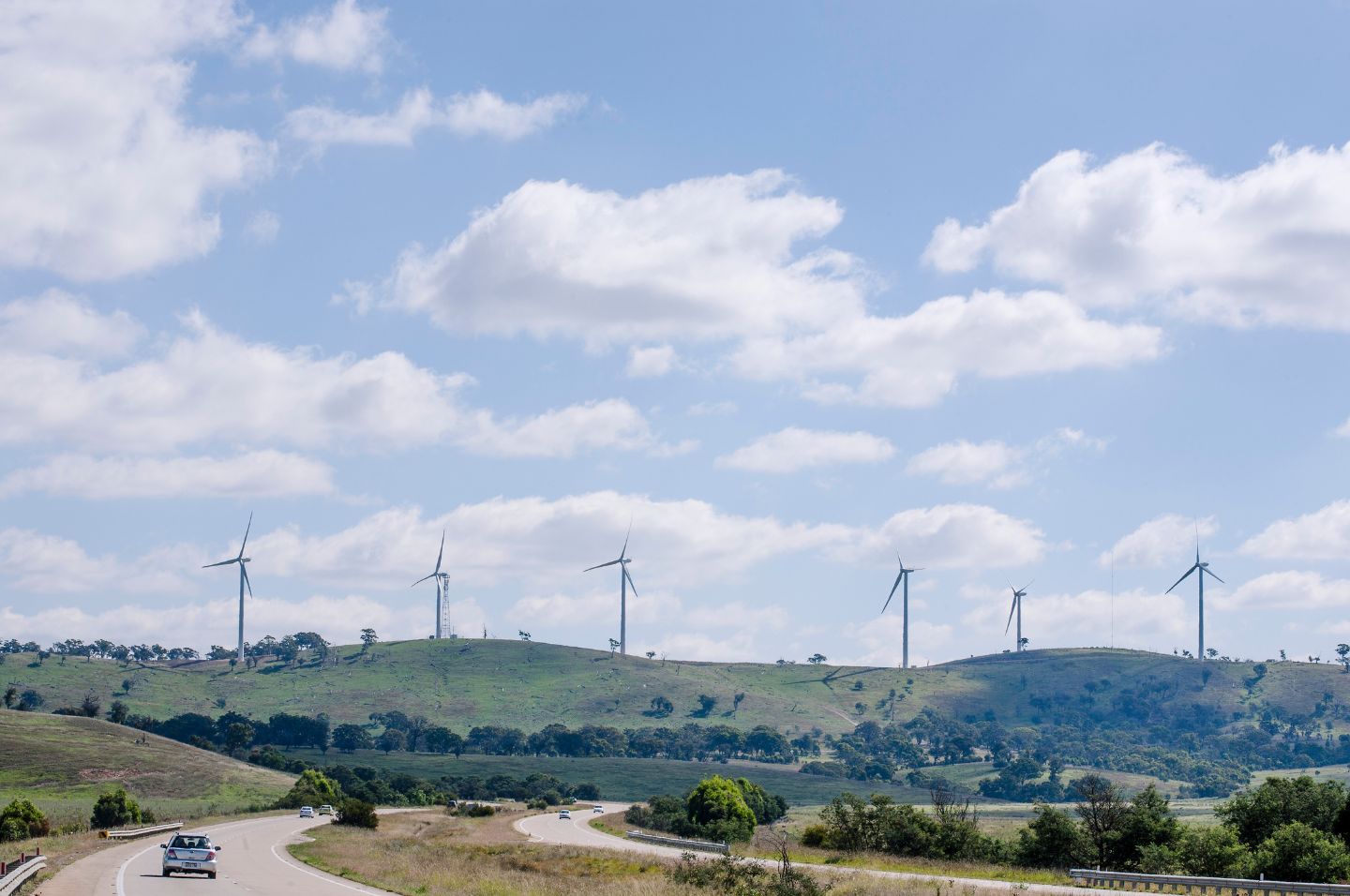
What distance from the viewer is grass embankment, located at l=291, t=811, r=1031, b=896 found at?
48.8m

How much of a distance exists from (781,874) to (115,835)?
48840 mm

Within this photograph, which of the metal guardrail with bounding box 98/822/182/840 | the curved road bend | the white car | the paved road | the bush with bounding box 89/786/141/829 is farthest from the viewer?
the bush with bounding box 89/786/141/829

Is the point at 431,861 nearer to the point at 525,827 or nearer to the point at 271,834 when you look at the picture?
the point at 271,834

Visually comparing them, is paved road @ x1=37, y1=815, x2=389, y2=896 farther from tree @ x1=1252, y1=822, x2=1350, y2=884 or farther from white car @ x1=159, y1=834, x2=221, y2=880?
tree @ x1=1252, y1=822, x2=1350, y2=884

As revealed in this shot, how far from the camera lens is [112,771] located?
149 m

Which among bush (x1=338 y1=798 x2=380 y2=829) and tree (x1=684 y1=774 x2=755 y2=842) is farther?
tree (x1=684 y1=774 x2=755 y2=842)

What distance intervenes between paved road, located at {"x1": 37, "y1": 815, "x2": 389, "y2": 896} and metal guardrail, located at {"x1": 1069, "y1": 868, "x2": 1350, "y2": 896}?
90.3ft

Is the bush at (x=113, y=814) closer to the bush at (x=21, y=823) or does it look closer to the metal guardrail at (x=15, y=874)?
the bush at (x=21, y=823)

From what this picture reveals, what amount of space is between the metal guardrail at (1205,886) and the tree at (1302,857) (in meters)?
2.69

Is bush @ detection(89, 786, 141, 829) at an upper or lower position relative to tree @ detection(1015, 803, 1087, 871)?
lower

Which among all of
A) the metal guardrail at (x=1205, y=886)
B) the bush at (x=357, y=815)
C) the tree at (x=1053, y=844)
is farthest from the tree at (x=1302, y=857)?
the bush at (x=357, y=815)

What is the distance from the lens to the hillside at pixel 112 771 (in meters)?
136

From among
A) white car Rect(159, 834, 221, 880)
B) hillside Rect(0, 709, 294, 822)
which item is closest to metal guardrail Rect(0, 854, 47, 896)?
white car Rect(159, 834, 221, 880)

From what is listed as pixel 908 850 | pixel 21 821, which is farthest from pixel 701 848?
pixel 21 821
